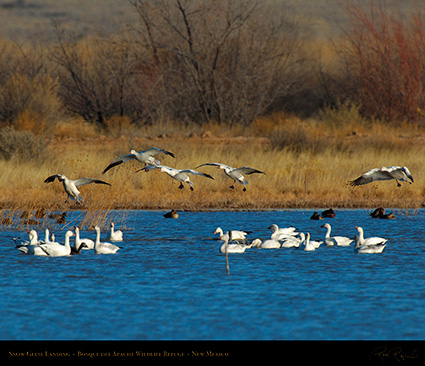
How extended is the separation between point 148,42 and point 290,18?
41.5m

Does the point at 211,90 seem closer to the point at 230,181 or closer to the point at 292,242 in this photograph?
the point at 230,181

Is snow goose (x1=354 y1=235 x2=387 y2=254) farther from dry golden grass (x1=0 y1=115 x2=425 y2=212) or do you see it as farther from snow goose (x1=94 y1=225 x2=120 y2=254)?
dry golden grass (x1=0 y1=115 x2=425 y2=212)

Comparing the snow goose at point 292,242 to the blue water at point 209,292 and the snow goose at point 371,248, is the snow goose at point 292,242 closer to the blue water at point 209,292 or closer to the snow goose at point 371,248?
the blue water at point 209,292

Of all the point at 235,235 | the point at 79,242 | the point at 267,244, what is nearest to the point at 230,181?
the point at 235,235

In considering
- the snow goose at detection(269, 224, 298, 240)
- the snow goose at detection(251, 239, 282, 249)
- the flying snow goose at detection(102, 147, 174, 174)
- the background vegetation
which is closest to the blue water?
the snow goose at detection(251, 239, 282, 249)

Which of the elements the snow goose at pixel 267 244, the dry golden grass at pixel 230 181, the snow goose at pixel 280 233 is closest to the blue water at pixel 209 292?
the snow goose at pixel 267 244

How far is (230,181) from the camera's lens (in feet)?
60.5

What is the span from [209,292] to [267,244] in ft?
10.4

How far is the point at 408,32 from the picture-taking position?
3166 cm

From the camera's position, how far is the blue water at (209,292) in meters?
7.51
